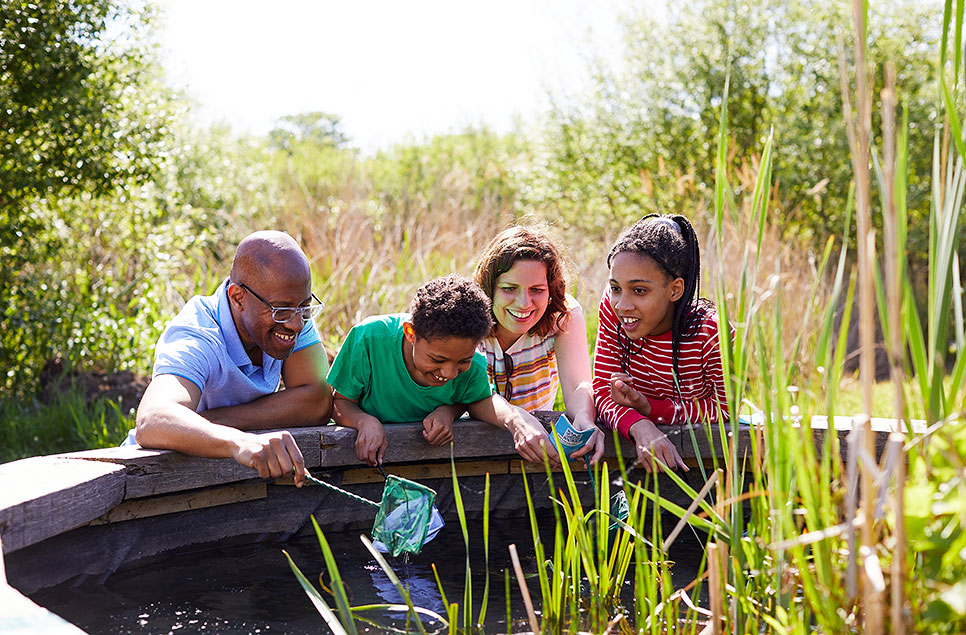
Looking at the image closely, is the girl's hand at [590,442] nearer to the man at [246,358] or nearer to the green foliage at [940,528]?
the man at [246,358]

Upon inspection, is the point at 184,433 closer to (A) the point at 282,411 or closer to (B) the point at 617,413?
(A) the point at 282,411

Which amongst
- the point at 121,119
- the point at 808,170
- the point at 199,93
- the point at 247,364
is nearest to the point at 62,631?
the point at 247,364

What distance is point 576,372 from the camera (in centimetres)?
356

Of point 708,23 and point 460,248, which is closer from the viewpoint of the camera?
point 460,248

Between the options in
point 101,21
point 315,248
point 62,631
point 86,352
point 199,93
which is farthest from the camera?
point 199,93

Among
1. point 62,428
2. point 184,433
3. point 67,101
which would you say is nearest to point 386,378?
point 184,433

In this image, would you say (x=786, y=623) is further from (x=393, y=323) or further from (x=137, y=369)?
(x=137, y=369)

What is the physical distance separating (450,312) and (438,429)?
0.46 m

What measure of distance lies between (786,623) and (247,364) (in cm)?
214

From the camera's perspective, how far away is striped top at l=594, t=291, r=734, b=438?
10.9ft

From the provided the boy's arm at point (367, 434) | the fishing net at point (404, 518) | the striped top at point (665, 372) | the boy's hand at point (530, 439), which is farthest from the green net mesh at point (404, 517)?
the striped top at point (665, 372)

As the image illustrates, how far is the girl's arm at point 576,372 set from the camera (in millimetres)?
3299

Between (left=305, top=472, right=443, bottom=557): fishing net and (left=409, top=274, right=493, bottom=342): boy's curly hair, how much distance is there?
1.64 ft

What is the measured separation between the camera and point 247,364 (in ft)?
10.5
